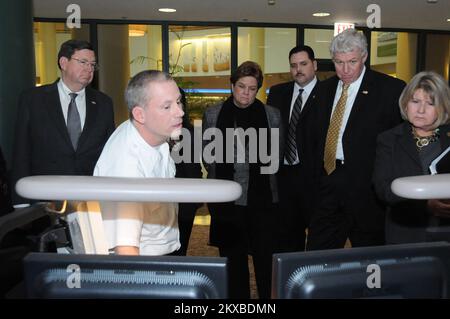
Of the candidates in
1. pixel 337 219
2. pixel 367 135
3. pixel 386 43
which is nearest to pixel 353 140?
pixel 367 135

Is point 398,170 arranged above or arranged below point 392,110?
below

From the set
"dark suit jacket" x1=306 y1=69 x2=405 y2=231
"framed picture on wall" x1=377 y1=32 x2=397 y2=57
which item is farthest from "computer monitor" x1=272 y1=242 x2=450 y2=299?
"framed picture on wall" x1=377 y1=32 x2=397 y2=57

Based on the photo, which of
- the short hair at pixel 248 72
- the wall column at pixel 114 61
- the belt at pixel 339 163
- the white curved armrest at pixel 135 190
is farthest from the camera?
the wall column at pixel 114 61

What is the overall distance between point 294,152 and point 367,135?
786mm

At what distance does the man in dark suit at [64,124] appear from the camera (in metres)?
2.74

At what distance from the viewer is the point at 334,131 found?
2.70 meters

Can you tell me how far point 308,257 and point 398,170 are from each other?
4.71 feet

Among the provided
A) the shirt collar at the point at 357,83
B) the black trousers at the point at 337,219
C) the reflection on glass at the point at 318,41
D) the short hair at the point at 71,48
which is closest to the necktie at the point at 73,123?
the short hair at the point at 71,48

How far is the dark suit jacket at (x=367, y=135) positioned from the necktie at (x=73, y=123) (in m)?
1.46

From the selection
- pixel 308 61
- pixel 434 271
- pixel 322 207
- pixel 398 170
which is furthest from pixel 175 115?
pixel 308 61

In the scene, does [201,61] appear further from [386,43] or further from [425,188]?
[425,188]

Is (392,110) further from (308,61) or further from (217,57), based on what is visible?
(217,57)

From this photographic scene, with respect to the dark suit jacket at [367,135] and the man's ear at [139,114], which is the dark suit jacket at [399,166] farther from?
the man's ear at [139,114]

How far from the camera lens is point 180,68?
8547mm
